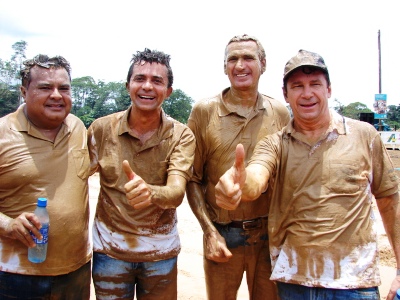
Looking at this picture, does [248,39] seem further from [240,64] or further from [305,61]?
[305,61]

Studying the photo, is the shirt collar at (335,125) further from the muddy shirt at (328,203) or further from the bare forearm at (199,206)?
Answer: the bare forearm at (199,206)

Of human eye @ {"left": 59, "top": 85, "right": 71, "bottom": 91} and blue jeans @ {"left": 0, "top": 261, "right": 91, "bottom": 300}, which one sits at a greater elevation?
human eye @ {"left": 59, "top": 85, "right": 71, "bottom": 91}

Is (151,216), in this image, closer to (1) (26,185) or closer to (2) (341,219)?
(1) (26,185)

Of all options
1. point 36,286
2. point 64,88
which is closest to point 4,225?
point 36,286

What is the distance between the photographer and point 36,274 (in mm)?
2533

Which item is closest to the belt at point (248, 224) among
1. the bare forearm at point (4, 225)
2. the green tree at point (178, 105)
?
the bare forearm at point (4, 225)

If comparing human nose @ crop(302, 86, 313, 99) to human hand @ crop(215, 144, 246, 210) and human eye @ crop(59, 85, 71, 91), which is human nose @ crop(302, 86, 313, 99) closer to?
human hand @ crop(215, 144, 246, 210)

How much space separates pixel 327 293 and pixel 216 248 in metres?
0.83

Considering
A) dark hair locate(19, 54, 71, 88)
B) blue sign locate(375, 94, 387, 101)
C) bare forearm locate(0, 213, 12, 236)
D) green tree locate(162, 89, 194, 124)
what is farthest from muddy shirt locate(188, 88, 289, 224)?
green tree locate(162, 89, 194, 124)

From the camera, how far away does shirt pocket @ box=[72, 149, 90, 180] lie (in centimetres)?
273

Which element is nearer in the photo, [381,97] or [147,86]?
[147,86]

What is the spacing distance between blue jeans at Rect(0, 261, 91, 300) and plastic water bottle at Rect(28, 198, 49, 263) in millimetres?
191

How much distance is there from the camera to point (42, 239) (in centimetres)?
239

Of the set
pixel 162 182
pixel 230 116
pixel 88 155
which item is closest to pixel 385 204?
pixel 230 116
